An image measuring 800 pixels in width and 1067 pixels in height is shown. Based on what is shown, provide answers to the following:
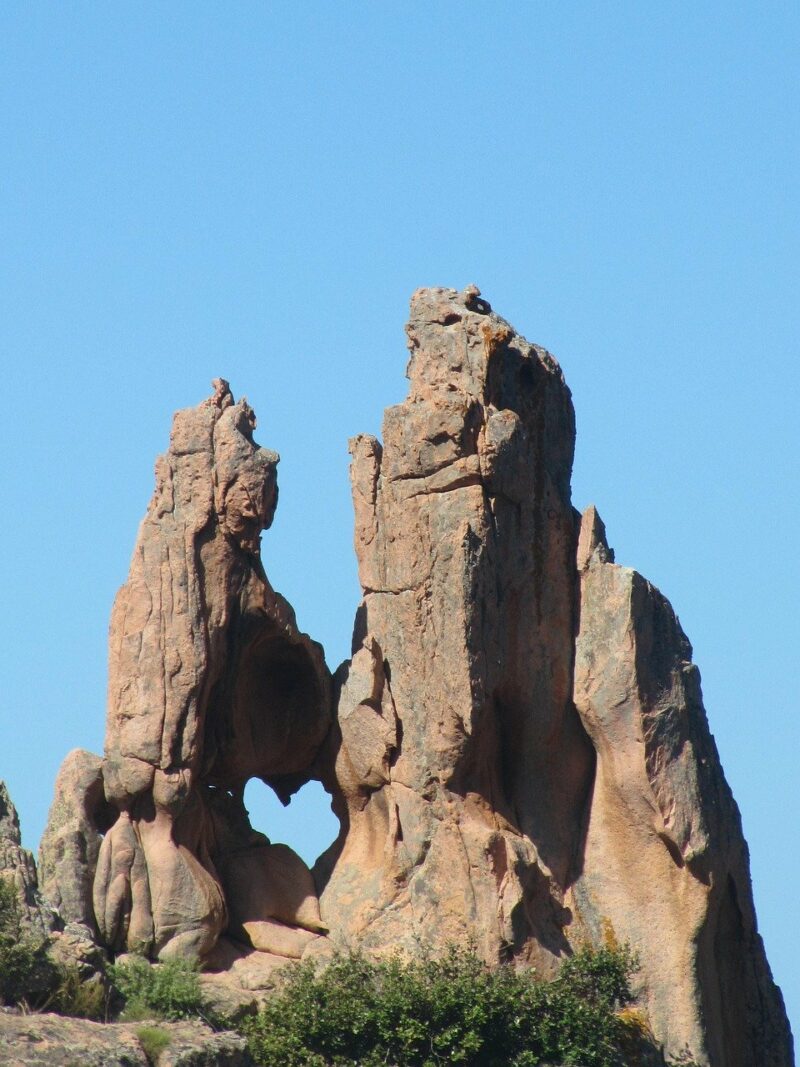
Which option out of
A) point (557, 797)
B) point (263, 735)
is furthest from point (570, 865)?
point (263, 735)

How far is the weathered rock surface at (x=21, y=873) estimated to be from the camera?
32125mm

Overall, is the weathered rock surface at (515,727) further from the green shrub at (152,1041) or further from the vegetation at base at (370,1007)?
the green shrub at (152,1041)

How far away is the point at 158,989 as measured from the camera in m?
32.5

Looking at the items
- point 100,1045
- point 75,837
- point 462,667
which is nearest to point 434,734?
point 462,667

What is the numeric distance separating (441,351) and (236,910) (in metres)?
6.79

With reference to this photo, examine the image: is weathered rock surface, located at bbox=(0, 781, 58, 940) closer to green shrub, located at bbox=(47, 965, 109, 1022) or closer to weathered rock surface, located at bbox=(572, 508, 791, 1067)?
green shrub, located at bbox=(47, 965, 109, 1022)

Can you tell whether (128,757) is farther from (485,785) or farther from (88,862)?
(485,785)

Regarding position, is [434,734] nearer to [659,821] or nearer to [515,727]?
[515,727]

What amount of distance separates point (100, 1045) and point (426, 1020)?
4.20 meters

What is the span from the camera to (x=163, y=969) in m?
33.0

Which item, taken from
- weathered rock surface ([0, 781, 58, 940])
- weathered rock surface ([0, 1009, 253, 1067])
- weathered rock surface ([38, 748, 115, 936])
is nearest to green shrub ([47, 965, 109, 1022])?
weathered rock surface ([0, 781, 58, 940])

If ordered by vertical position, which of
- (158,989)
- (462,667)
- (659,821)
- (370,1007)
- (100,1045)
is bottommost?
(100,1045)

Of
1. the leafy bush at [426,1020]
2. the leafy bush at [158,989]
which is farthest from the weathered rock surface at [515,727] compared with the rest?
the leafy bush at [158,989]

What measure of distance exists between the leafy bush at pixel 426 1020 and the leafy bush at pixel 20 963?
231 cm
